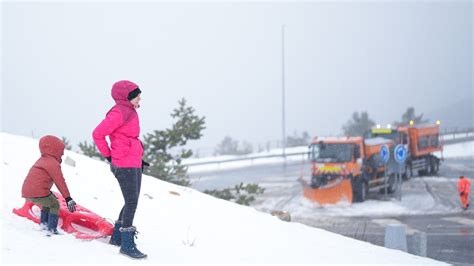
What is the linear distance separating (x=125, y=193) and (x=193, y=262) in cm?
108

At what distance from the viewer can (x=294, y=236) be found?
7.92 meters

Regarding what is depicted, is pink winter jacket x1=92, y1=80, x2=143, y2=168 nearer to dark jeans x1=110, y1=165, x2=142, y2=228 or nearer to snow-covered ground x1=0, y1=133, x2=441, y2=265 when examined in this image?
dark jeans x1=110, y1=165, x2=142, y2=228

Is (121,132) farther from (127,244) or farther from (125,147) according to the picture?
(127,244)

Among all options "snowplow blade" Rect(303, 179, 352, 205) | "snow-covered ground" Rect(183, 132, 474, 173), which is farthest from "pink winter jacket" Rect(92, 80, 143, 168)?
"snow-covered ground" Rect(183, 132, 474, 173)

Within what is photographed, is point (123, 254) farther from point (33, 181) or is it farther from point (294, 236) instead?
point (294, 236)

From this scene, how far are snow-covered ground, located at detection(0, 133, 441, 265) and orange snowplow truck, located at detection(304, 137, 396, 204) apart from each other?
39.5 feet

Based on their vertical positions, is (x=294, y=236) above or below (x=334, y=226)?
above

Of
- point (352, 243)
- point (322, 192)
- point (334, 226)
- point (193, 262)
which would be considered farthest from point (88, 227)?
point (322, 192)

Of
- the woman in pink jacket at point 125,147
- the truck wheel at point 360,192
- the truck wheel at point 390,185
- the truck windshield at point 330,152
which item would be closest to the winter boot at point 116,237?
the woman in pink jacket at point 125,147

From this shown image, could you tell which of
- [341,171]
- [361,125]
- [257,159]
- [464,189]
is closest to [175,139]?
[341,171]

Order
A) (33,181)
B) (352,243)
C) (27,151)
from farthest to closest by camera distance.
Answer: (27,151), (352,243), (33,181)

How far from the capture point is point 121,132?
529 centimetres

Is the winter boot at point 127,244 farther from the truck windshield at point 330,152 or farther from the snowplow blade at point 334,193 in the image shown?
the truck windshield at point 330,152

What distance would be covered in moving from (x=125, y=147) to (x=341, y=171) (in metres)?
16.7
